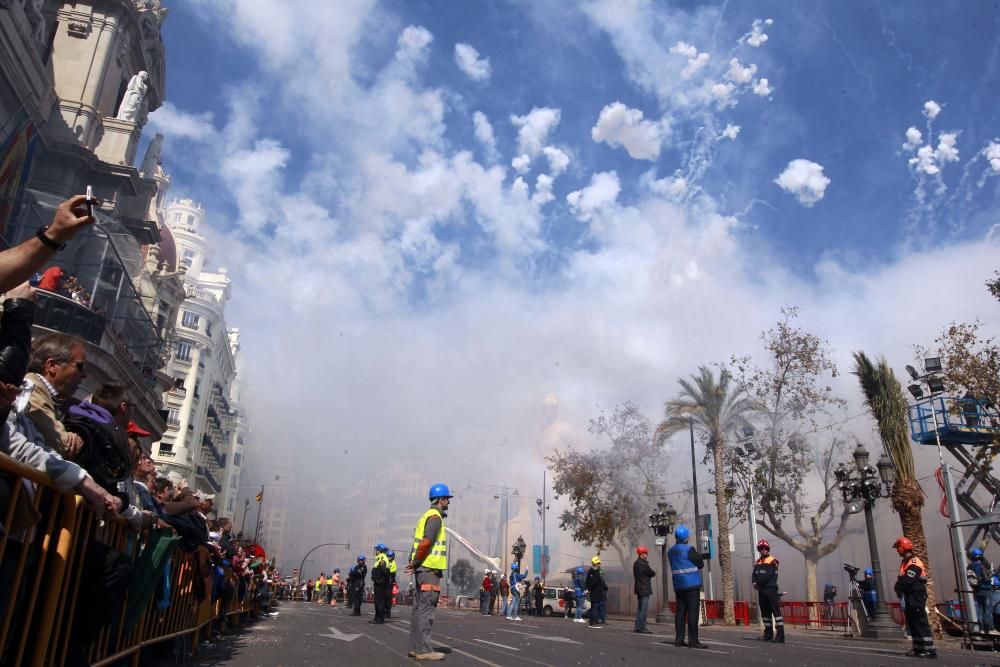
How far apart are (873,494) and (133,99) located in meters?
33.2

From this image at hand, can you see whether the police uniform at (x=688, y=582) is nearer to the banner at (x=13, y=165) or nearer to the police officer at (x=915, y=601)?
the police officer at (x=915, y=601)

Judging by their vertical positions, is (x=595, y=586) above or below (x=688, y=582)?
below

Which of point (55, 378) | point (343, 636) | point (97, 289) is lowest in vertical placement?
point (343, 636)

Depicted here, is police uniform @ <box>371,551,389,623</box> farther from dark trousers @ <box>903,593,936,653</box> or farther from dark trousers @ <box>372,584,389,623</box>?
dark trousers @ <box>903,593,936,653</box>

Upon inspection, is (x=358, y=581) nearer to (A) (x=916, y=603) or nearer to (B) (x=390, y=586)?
(B) (x=390, y=586)

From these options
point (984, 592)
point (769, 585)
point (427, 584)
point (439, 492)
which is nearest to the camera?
point (427, 584)

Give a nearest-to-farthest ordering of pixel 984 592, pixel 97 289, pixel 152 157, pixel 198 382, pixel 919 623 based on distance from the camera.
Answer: pixel 919 623
pixel 984 592
pixel 97 289
pixel 152 157
pixel 198 382

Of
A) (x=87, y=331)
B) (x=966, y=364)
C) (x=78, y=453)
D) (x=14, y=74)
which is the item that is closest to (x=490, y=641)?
(x=78, y=453)

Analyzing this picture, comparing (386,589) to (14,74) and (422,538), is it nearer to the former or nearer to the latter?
(422,538)

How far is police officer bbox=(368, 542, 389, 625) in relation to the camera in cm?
1427

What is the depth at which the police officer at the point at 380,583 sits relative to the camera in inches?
562

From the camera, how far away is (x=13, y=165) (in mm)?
20859

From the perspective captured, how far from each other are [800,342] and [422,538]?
86.6 feet

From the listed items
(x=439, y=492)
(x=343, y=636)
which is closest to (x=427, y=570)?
(x=439, y=492)
